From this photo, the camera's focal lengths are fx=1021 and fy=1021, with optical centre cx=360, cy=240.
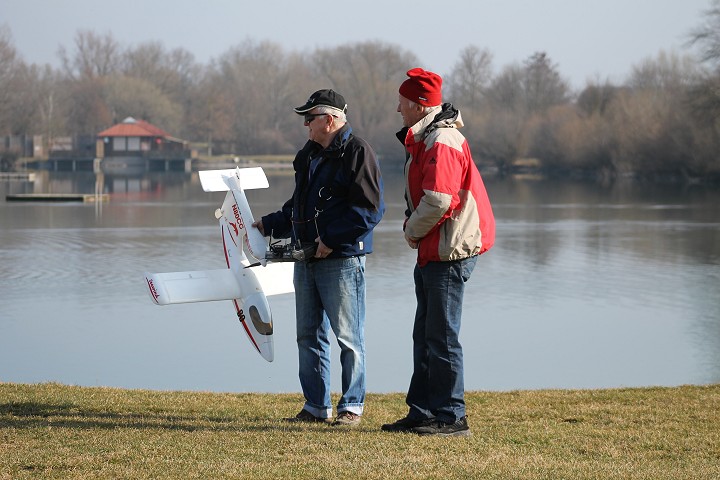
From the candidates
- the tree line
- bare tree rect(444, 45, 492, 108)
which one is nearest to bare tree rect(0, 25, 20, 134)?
the tree line

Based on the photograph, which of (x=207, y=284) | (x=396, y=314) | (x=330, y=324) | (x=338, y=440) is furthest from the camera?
(x=396, y=314)

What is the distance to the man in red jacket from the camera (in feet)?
16.8

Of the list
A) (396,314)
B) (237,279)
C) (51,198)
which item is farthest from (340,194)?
(51,198)

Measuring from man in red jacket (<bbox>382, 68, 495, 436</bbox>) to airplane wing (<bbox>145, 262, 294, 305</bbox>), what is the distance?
1546mm

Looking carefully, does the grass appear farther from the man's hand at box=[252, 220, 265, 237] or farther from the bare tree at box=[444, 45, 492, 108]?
the bare tree at box=[444, 45, 492, 108]

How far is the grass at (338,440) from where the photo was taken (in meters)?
4.40

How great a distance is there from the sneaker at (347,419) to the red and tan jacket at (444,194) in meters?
0.95

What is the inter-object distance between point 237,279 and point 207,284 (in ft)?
0.75

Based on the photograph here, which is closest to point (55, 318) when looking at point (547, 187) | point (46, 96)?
point (547, 187)

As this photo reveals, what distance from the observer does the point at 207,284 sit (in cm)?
658

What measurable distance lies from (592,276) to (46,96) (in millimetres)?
104429

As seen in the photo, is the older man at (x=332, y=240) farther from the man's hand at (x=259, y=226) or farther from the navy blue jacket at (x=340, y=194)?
the man's hand at (x=259, y=226)

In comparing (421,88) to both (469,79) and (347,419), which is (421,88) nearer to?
(347,419)

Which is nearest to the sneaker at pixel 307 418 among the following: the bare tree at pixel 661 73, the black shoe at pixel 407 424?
the black shoe at pixel 407 424
